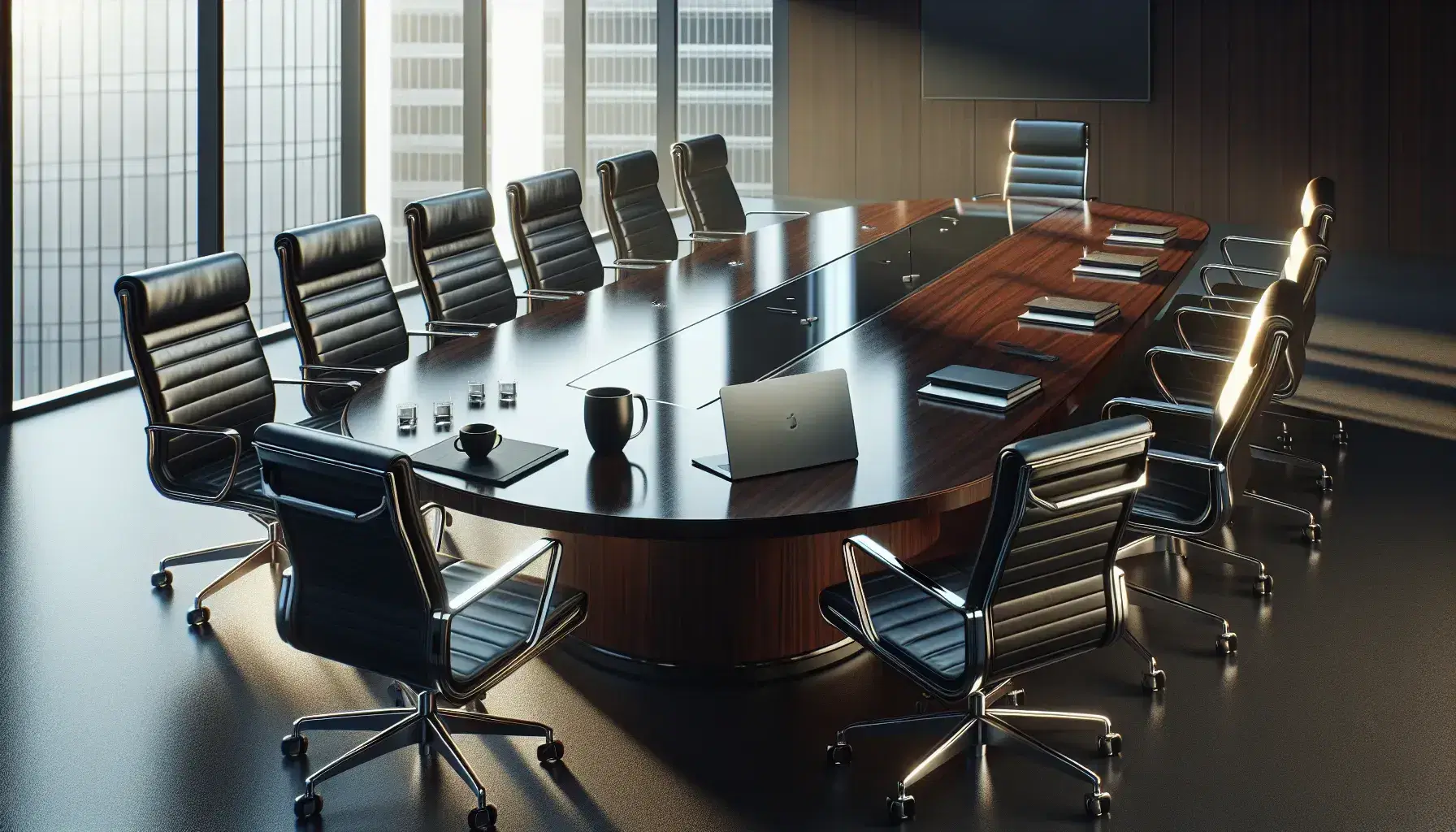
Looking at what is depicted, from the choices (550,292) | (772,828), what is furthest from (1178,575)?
(550,292)

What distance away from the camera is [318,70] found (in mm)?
9984

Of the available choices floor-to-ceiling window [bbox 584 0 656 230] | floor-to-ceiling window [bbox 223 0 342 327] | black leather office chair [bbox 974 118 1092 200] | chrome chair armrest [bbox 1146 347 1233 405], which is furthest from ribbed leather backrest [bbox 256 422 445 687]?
floor-to-ceiling window [bbox 223 0 342 327]

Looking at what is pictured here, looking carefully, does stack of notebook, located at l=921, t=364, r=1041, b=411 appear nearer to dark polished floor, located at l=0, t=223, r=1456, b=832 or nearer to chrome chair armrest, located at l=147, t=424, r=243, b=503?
dark polished floor, located at l=0, t=223, r=1456, b=832

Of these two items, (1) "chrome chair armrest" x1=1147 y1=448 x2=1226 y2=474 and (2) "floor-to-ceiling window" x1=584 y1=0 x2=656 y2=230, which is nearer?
(1) "chrome chair armrest" x1=1147 y1=448 x2=1226 y2=474

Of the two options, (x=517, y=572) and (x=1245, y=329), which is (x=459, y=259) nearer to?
(x=517, y=572)

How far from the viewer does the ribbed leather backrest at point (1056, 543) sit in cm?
282

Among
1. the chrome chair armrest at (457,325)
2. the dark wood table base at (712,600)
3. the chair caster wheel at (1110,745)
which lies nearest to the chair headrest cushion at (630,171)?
the chrome chair armrest at (457,325)

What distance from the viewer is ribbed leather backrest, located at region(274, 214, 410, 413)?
15.2 ft

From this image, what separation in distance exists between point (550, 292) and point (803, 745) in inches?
106

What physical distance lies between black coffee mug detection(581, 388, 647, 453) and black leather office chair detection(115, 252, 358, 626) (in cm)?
112

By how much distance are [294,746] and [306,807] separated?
0.93 ft

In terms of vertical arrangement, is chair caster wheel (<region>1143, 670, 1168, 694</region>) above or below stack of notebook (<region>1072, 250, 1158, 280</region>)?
below

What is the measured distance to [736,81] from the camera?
12.7 m

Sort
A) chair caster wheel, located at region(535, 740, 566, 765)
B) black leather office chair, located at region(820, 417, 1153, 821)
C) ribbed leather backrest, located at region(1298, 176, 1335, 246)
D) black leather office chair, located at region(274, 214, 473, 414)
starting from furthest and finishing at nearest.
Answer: ribbed leather backrest, located at region(1298, 176, 1335, 246) → black leather office chair, located at region(274, 214, 473, 414) → chair caster wheel, located at region(535, 740, 566, 765) → black leather office chair, located at region(820, 417, 1153, 821)
